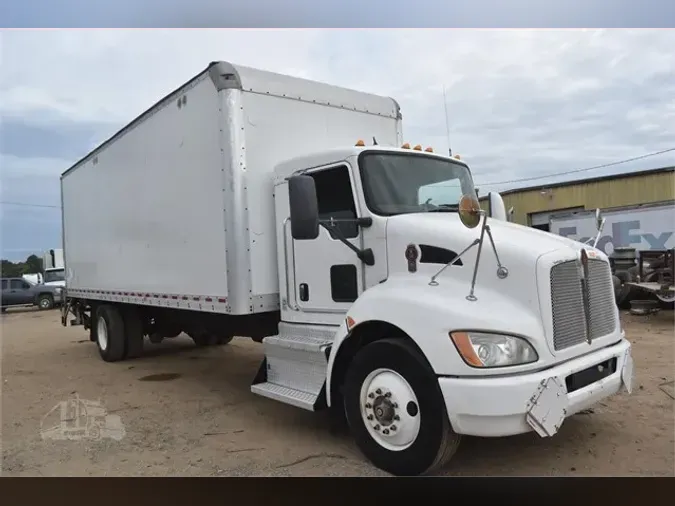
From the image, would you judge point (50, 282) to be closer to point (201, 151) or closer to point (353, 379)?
point (201, 151)

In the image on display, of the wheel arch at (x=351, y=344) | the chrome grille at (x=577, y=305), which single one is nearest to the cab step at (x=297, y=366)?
the wheel arch at (x=351, y=344)

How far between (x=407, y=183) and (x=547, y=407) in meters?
2.21

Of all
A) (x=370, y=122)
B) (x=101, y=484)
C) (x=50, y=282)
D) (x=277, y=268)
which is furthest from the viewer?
(x=50, y=282)

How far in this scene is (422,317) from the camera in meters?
3.74

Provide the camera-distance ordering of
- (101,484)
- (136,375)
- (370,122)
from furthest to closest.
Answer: (136,375) < (370,122) < (101,484)

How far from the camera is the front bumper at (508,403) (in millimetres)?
3416

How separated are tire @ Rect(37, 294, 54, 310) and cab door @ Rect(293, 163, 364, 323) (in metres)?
23.9

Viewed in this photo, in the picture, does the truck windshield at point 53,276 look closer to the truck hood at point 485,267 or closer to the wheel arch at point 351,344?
the wheel arch at point 351,344

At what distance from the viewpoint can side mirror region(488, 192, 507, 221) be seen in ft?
18.0

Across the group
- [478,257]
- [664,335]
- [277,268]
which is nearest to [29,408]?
[277,268]

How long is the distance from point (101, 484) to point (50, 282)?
2560cm

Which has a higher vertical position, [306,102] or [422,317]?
[306,102]

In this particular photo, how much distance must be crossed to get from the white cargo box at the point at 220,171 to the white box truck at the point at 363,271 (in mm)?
20

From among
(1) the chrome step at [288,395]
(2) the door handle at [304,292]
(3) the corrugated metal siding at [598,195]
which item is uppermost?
(3) the corrugated metal siding at [598,195]
